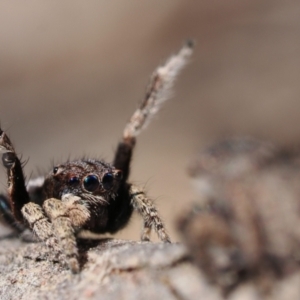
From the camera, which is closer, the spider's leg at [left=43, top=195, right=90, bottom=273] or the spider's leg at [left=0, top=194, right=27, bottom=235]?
the spider's leg at [left=43, top=195, right=90, bottom=273]

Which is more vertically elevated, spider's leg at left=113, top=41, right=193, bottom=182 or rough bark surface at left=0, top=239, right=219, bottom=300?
spider's leg at left=113, top=41, right=193, bottom=182

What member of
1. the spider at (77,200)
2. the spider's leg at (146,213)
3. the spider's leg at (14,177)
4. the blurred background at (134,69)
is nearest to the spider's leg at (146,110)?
the spider at (77,200)

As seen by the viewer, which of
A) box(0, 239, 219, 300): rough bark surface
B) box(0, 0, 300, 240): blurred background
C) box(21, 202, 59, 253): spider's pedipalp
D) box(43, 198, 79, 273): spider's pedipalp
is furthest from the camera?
box(0, 0, 300, 240): blurred background

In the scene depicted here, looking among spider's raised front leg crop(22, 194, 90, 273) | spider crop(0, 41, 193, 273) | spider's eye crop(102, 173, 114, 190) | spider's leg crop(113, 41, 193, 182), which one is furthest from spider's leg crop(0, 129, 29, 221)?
spider's leg crop(113, 41, 193, 182)

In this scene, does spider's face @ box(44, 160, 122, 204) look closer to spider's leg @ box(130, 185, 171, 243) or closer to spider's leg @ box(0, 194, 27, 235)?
spider's leg @ box(130, 185, 171, 243)

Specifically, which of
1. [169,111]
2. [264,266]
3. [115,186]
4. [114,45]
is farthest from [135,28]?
[264,266]

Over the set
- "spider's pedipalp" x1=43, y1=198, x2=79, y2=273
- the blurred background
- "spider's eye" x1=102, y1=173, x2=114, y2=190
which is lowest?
"spider's pedipalp" x1=43, y1=198, x2=79, y2=273

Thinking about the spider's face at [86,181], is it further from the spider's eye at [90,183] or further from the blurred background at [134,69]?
the blurred background at [134,69]
